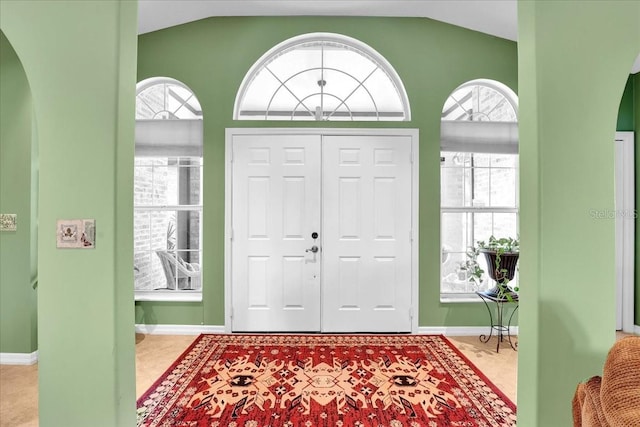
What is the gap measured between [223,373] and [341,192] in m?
1.98

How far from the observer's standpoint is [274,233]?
3.43 metres

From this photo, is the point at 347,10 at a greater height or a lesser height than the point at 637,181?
greater

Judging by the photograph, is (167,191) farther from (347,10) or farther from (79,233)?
(347,10)

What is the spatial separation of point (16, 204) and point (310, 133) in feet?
8.96

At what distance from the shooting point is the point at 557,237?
154 centimetres

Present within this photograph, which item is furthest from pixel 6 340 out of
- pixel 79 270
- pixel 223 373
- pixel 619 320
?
pixel 619 320

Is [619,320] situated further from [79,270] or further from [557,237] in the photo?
[79,270]

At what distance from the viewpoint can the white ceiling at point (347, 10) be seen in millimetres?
3105

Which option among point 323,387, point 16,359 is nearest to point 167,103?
point 16,359

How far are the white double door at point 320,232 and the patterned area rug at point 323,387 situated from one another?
306 mm

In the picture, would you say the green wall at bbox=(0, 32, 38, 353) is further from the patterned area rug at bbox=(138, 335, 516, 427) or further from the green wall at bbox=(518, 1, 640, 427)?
the green wall at bbox=(518, 1, 640, 427)

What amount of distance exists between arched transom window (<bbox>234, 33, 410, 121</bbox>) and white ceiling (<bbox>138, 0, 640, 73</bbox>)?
0.32m

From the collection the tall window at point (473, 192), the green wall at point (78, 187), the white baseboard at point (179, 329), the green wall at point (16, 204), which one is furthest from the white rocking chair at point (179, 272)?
the tall window at point (473, 192)

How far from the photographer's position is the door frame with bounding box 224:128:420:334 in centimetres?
341
